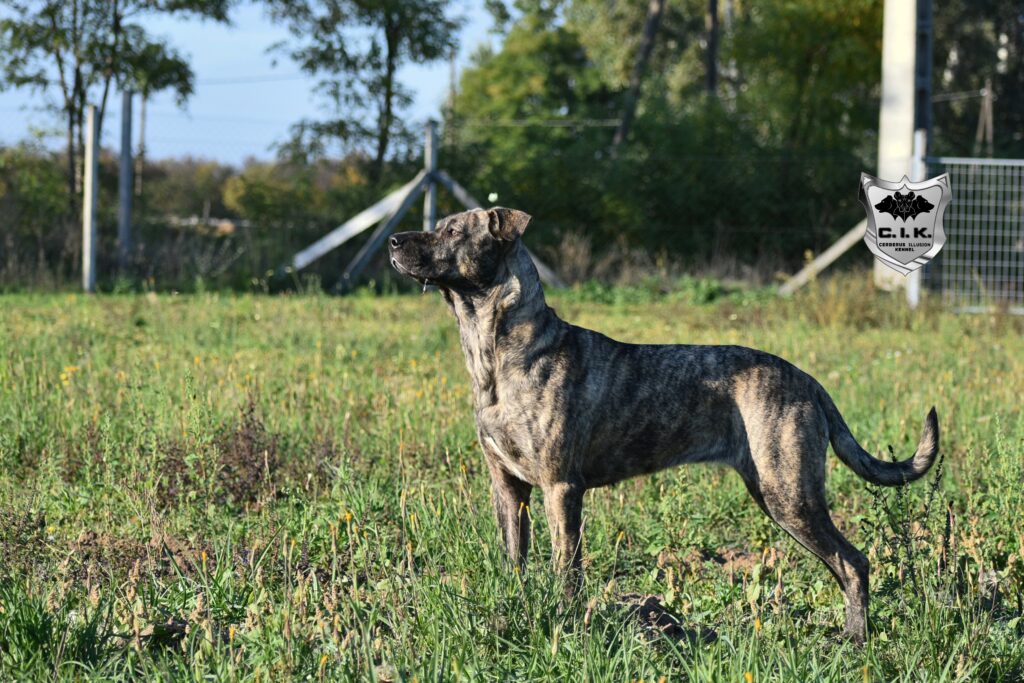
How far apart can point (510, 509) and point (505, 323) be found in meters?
0.72

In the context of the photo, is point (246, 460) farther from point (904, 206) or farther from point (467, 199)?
point (467, 199)

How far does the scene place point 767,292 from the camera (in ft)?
46.2

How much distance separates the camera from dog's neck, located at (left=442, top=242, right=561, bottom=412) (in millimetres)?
4102

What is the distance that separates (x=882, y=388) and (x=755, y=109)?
48.6 feet

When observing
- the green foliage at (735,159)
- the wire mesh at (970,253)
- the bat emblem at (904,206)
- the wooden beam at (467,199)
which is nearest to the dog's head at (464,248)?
the bat emblem at (904,206)

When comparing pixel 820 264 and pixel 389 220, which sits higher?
pixel 389 220

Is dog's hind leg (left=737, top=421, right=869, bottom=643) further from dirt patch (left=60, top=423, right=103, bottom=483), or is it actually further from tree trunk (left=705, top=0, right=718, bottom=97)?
tree trunk (left=705, top=0, right=718, bottom=97)

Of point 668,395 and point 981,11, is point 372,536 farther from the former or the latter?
point 981,11

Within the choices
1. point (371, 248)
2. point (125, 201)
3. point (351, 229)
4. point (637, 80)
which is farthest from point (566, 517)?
point (637, 80)

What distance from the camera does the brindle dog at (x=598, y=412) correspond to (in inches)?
158

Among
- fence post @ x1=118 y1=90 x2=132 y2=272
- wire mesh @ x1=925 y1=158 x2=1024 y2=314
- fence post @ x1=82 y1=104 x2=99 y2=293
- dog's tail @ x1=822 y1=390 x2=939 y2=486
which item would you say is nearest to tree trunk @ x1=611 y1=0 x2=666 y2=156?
wire mesh @ x1=925 y1=158 x2=1024 y2=314

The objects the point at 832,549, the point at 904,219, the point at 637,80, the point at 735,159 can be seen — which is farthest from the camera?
the point at 637,80

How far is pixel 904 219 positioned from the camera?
4.96 metres

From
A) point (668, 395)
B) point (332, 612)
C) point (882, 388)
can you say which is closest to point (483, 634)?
point (332, 612)
